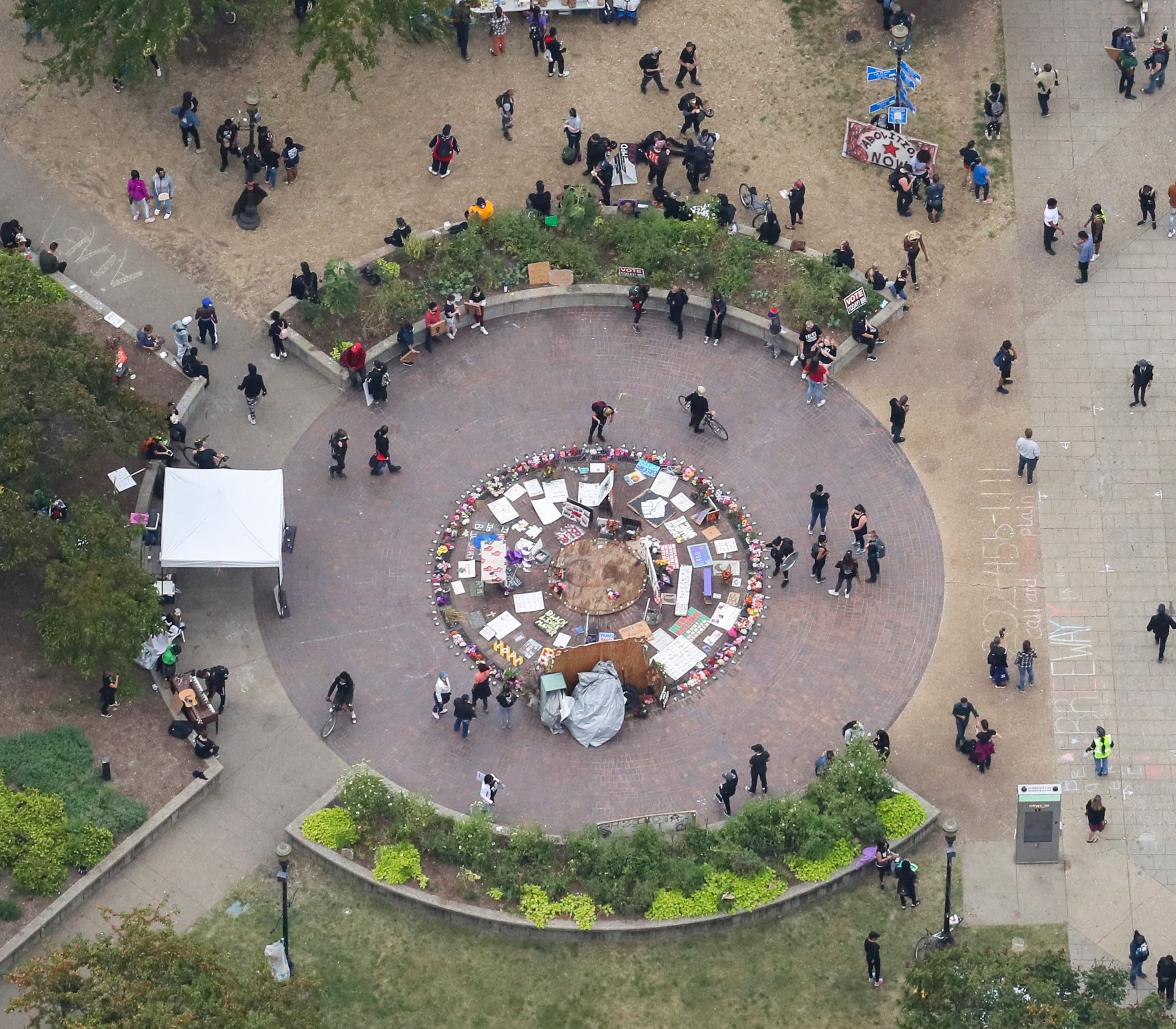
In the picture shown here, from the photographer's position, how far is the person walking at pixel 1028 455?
52.0 metres

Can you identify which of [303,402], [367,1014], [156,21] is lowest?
[367,1014]

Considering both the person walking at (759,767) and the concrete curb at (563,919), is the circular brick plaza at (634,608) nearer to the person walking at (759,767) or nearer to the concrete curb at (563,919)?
the person walking at (759,767)

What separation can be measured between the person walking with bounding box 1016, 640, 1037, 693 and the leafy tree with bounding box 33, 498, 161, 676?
1878 cm

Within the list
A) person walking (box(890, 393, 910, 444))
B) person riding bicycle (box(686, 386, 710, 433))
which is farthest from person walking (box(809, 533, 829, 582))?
person riding bicycle (box(686, 386, 710, 433))

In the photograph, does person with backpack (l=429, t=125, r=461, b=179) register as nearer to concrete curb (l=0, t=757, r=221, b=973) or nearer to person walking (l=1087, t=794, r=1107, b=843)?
concrete curb (l=0, t=757, r=221, b=973)

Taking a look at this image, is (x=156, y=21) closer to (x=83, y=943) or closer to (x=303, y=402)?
(x=303, y=402)

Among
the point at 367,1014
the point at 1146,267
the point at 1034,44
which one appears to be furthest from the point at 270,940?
the point at 1034,44

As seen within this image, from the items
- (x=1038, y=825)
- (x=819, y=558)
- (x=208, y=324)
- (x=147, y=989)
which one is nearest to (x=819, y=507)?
(x=819, y=558)

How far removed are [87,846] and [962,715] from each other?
18525 millimetres

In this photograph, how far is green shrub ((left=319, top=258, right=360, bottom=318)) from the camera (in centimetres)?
5412

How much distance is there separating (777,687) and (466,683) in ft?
22.6

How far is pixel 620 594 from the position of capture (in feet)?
166

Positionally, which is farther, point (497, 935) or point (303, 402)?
point (303, 402)

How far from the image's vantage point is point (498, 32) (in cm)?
6078
